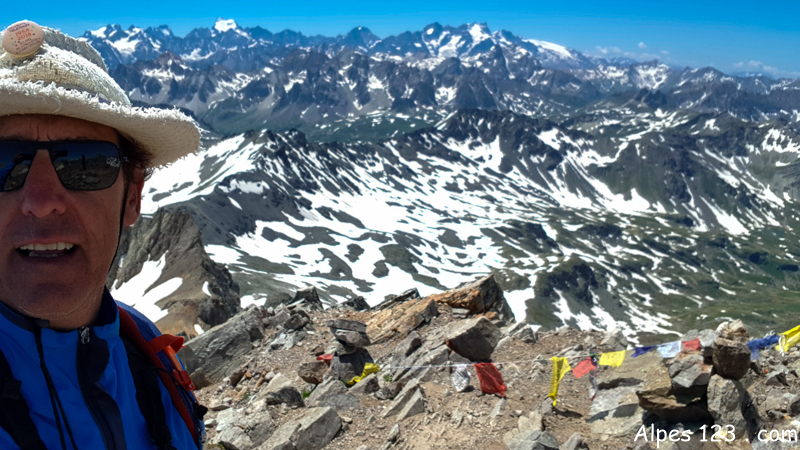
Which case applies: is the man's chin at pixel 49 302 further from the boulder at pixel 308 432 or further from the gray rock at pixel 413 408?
the gray rock at pixel 413 408

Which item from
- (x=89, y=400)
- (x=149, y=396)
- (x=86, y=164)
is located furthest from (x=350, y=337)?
(x=86, y=164)

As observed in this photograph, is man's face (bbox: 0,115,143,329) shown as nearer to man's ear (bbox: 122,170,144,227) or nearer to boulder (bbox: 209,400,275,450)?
man's ear (bbox: 122,170,144,227)

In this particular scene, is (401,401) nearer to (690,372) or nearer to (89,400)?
(690,372)

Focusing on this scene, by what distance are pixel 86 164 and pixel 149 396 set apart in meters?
1.95

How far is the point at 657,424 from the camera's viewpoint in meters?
12.7

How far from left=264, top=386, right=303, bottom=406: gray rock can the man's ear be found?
435 inches

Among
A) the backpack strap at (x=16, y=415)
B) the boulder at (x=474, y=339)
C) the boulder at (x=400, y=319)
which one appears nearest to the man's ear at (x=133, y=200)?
the backpack strap at (x=16, y=415)

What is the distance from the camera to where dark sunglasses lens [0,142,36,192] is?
312 cm

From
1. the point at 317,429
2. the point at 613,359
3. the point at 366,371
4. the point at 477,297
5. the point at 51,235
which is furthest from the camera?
the point at 477,297

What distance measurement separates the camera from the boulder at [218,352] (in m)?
18.5

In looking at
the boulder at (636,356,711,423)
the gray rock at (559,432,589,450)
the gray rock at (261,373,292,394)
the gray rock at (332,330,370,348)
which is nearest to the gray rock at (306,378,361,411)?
the gray rock at (261,373,292,394)

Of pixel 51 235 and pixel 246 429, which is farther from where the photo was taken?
pixel 246 429

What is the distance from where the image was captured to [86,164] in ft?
11.3

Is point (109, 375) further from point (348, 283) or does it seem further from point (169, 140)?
point (348, 283)
